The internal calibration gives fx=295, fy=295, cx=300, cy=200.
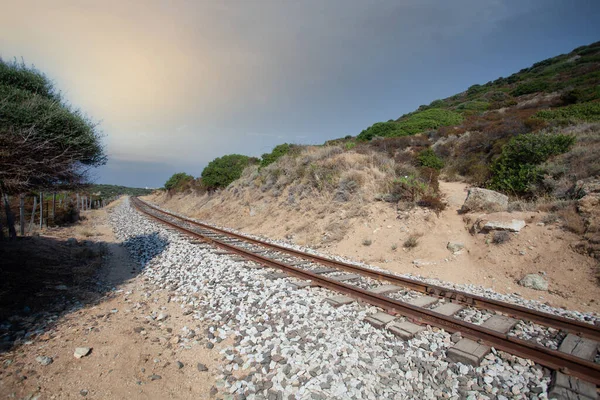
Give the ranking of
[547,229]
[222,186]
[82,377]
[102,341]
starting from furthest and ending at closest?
[222,186] → [547,229] → [102,341] → [82,377]

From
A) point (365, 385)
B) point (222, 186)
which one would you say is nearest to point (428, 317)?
point (365, 385)

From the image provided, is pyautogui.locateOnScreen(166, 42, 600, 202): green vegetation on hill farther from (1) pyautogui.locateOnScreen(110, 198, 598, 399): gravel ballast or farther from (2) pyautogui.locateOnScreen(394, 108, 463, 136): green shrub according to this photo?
(1) pyautogui.locateOnScreen(110, 198, 598, 399): gravel ballast

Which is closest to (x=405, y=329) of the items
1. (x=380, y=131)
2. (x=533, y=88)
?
(x=380, y=131)

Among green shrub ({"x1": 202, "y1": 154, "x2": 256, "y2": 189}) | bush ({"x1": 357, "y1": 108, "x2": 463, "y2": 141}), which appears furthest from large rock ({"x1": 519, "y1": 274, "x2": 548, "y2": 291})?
green shrub ({"x1": 202, "y1": 154, "x2": 256, "y2": 189})

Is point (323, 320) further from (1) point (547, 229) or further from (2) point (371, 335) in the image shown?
(1) point (547, 229)

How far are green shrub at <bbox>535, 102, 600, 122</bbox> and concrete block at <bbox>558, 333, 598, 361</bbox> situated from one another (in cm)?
1415

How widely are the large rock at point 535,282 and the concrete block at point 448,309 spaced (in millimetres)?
2656

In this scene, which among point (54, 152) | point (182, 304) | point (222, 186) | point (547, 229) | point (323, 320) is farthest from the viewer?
point (222, 186)

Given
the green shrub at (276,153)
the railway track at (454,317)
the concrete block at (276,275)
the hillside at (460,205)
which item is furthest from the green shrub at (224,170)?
the concrete block at (276,275)

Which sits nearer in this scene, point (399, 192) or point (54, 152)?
point (54, 152)

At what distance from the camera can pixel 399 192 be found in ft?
37.7

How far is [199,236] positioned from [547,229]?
1125cm

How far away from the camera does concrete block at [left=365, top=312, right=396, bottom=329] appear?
4480 mm

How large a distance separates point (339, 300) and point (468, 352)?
217 centimetres
